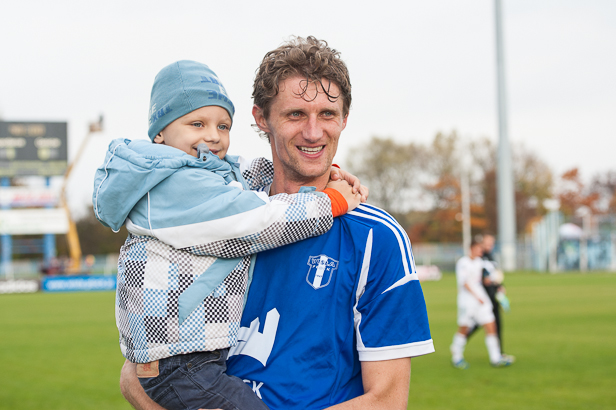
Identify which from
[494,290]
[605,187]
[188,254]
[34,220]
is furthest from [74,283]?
[605,187]

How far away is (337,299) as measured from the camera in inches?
91.0

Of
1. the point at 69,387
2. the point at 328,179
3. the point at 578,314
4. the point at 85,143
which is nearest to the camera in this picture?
the point at 328,179

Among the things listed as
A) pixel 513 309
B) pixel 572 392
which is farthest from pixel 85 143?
pixel 572 392

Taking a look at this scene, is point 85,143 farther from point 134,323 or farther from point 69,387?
point 134,323

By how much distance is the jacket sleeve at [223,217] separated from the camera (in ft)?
7.40

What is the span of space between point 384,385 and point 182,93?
1.42m

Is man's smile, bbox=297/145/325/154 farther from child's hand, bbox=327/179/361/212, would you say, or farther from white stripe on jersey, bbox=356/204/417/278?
white stripe on jersey, bbox=356/204/417/278

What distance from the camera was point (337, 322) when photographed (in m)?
2.31

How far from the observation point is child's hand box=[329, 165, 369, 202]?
2581mm

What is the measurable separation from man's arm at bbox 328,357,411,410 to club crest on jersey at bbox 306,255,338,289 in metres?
0.32

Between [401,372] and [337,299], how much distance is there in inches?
13.1

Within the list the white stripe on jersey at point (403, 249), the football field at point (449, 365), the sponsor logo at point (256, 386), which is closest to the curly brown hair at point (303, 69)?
the white stripe on jersey at point (403, 249)

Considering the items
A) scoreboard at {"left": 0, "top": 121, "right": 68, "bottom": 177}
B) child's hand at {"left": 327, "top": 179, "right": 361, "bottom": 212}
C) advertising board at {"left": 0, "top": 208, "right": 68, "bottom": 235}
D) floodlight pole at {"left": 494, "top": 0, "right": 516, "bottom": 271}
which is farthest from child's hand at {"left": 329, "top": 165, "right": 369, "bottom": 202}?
advertising board at {"left": 0, "top": 208, "right": 68, "bottom": 235}

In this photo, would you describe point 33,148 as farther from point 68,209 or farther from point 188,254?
point 188,254
